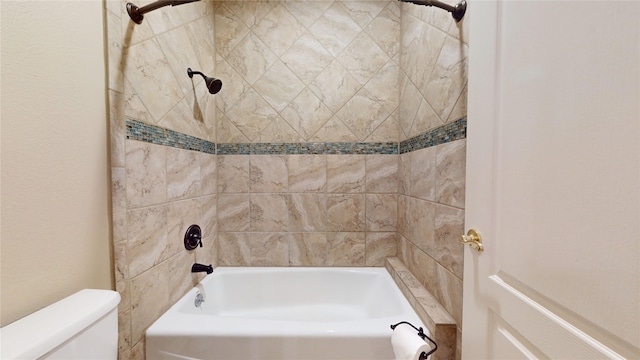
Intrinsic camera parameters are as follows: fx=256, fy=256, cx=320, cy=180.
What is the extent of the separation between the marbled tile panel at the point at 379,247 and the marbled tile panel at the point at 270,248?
600 mm

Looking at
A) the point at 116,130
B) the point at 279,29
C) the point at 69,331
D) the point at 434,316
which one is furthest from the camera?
the point at 279,29

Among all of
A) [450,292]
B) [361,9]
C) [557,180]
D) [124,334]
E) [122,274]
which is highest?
[361,9]

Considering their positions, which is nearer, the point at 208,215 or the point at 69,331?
the point at 69,331

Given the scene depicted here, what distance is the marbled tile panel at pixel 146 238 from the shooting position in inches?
41.0

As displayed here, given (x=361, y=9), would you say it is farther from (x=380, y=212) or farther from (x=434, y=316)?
(x=434, y=316)

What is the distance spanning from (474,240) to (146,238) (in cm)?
128

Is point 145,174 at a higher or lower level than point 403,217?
higher

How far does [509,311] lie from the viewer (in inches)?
25.5

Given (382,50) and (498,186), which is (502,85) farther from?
(382,50)

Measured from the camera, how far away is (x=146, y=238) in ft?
3.68

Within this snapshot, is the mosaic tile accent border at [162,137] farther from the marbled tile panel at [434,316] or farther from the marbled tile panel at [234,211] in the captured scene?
the marbled tile panel at [434,316]

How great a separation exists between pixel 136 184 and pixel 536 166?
52.9 inches

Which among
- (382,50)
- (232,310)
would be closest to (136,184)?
(232,310)

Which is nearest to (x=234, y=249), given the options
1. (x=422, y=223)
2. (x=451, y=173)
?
(x=422, y=223)
